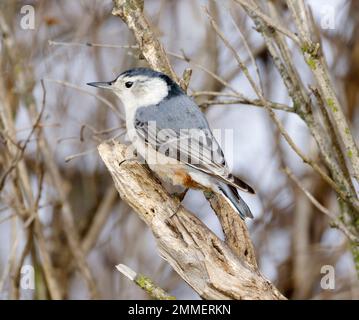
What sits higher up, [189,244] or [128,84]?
[128,84]

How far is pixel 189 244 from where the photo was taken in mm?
2455

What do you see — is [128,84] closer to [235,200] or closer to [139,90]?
[139,90]

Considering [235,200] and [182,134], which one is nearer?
[235,200]

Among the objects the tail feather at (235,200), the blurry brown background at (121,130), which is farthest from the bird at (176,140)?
the blurry brown background at (121,130)

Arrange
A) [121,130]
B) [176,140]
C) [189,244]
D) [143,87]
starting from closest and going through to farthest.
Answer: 1. [189,244]
2. [176,140]
3. [143,87]
4. [121,130]

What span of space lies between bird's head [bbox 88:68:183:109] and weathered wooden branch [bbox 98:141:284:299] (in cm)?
29

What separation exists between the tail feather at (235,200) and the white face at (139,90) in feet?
1.56

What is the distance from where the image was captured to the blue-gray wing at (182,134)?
2.64 meters

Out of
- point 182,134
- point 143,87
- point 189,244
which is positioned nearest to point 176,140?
point 182,134

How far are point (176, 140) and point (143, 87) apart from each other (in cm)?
32

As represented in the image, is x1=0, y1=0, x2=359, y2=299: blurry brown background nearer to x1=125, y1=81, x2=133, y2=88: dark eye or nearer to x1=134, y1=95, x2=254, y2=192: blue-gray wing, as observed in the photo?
x1=125, y1=81, x2=133, y2=88: dark eye

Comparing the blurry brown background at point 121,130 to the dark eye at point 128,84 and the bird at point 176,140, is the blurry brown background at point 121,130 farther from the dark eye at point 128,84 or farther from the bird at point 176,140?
the bird at point 176,140

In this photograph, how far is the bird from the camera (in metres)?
2.61
